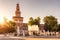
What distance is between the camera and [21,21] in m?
49.3

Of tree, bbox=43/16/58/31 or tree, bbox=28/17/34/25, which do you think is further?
tree, bbox=28/17/34/25

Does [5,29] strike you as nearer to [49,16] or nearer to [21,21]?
[49,16]

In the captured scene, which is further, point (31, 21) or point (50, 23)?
point (31, 21)

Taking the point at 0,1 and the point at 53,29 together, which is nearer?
the point at 0,1

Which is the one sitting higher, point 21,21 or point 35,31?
point 21,21

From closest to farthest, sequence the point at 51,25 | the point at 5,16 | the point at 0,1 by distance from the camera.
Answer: the point at 0,1, the point at 5,16, the point at 51,25

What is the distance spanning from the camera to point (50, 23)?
32.1 metres

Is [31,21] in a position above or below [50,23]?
above

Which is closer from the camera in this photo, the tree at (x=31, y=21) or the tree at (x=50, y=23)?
the tree at (x=50, y=23)

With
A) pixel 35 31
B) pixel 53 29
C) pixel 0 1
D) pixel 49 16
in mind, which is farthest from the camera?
pixel 49 16

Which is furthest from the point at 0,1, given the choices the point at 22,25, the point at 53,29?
the point at 22,25

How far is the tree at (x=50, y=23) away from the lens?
99.9ft

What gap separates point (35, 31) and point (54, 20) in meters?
11.6

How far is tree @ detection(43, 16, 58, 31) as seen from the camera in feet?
99.9
